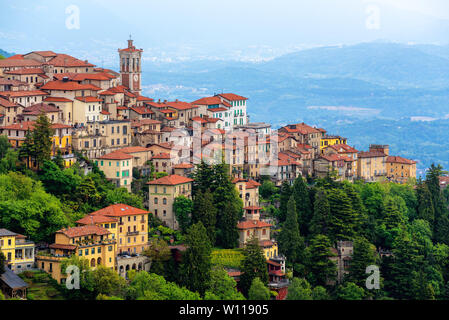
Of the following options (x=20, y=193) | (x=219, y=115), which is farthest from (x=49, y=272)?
(x=219, y=115)

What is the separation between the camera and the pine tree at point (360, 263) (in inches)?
2766

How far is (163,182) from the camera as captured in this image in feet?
232

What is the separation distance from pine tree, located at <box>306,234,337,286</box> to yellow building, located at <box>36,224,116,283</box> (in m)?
17.4

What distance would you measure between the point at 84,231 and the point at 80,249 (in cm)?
153

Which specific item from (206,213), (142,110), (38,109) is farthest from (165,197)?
(142,110)

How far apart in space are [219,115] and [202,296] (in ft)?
115

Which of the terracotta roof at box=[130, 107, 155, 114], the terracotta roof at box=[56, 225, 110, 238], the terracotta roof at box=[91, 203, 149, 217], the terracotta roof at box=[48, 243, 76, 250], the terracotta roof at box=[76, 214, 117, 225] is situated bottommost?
the terracotta roof at box=[48, 243, 76, 250]

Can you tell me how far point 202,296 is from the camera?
61156 millimetres

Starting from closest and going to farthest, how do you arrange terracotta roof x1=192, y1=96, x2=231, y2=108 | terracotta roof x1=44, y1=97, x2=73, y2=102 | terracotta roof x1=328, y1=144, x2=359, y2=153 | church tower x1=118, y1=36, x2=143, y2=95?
terracotta roof x1=44, y1=97, x2=73, y2=102 < church tower x1=118, y1=36, x2=143, y2=95 < terracotta roof x1=192, y1=96, x2=231, y2=108 < terracotta roof x1=328, y1=144, x2=359, y2=153

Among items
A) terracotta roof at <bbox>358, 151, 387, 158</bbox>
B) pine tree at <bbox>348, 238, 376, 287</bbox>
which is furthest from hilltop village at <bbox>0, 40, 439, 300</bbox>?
terracotta roof at <bbox>358, 151, 387, 158</bbox>

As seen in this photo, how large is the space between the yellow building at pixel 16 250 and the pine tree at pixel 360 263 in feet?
83.6

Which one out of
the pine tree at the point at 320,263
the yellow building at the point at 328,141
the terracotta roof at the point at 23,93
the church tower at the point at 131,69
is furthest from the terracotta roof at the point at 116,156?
the yellow building at the point at 328,141

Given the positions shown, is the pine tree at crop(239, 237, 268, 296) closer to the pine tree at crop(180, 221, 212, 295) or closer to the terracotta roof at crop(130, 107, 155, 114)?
the pine tree at crop(180, 221, 212, 295)

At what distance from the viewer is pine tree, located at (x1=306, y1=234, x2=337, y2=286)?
71.2 metres
